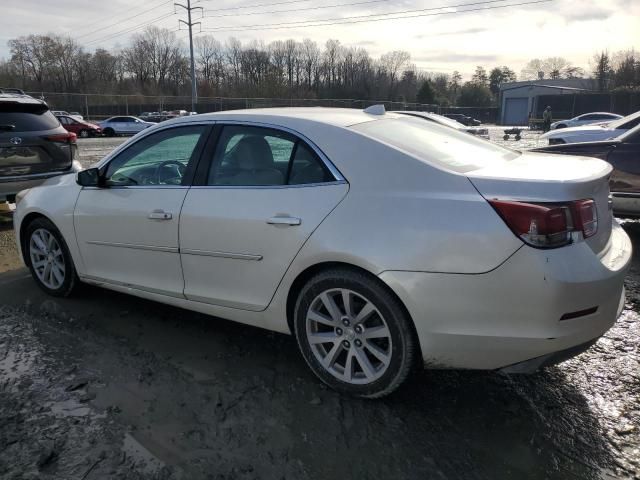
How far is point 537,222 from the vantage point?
2.34m

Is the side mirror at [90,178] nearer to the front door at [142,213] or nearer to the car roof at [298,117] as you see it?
the front door at [142,213]

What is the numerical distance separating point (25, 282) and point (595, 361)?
483cm

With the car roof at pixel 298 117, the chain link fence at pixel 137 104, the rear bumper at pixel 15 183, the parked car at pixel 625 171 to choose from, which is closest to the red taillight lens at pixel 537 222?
the car roof at pixel 298 117

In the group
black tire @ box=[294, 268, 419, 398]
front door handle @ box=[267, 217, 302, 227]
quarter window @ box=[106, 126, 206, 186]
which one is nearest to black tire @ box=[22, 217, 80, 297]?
quarter window @ box=[106, 126, 206, 186]

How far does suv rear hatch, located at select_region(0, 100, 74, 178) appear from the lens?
6.57 m

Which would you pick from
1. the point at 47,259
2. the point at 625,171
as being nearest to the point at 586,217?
the point at 47,259

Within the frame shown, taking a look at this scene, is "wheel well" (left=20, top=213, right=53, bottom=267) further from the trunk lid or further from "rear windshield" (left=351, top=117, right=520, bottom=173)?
the trunk lid

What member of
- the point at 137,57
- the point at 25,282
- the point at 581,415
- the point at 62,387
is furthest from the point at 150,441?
the point at 137,57

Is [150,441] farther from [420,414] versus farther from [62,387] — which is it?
[420,414]

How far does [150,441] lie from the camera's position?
8.34ft

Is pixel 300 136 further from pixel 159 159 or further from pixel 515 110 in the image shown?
pixel 515 110

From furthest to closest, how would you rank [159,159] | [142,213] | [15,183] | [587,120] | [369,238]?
[587,120] < [15,183] < [159,159] < [142,213] < [369,238]

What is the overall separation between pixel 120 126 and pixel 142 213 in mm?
34262

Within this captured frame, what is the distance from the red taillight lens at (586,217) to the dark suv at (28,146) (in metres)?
6.54
